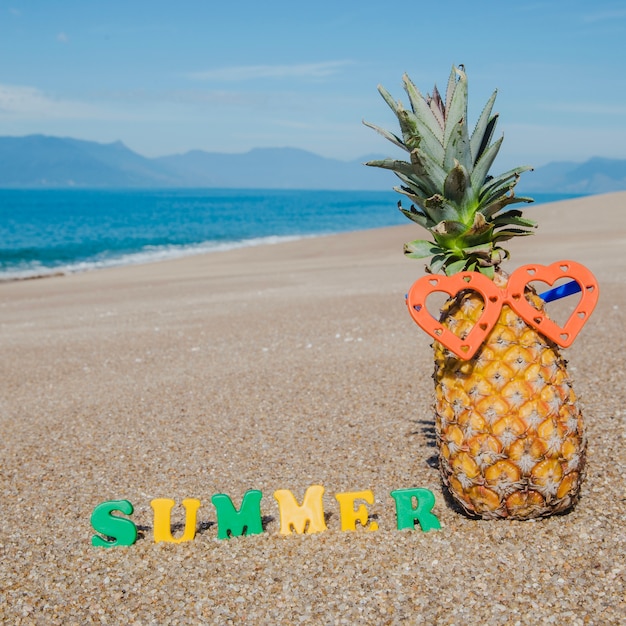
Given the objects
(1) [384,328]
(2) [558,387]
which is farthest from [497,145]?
(1) [384,328]

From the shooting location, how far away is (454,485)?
165 inches

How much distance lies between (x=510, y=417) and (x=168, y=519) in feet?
6.85

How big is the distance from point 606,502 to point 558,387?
1.02m

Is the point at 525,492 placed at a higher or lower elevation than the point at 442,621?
higher

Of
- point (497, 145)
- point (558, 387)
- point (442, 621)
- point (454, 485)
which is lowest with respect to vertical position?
point (442, 621)

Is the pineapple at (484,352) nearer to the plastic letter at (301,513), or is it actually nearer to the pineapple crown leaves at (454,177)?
the pineapple crown leaves at (454,177)

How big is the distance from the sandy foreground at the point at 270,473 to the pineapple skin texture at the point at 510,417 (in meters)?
0.31

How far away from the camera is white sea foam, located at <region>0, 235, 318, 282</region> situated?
30.5 m

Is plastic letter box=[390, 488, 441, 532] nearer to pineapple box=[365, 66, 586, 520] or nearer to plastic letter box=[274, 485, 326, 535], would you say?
pineapple box=[365, 66, 586, 520]

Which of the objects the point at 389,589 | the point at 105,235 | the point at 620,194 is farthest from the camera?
the point at 105,235

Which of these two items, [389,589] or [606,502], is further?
[606,502]

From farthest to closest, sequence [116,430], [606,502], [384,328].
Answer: [384,328]
[116,430]
[606,502]

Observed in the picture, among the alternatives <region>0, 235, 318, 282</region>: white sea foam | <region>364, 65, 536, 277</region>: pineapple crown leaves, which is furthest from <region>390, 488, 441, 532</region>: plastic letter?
<region>0, 235, 318, 282</region>: white sea foam

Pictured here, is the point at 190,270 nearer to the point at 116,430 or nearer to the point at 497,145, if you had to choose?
the point at 116,430
